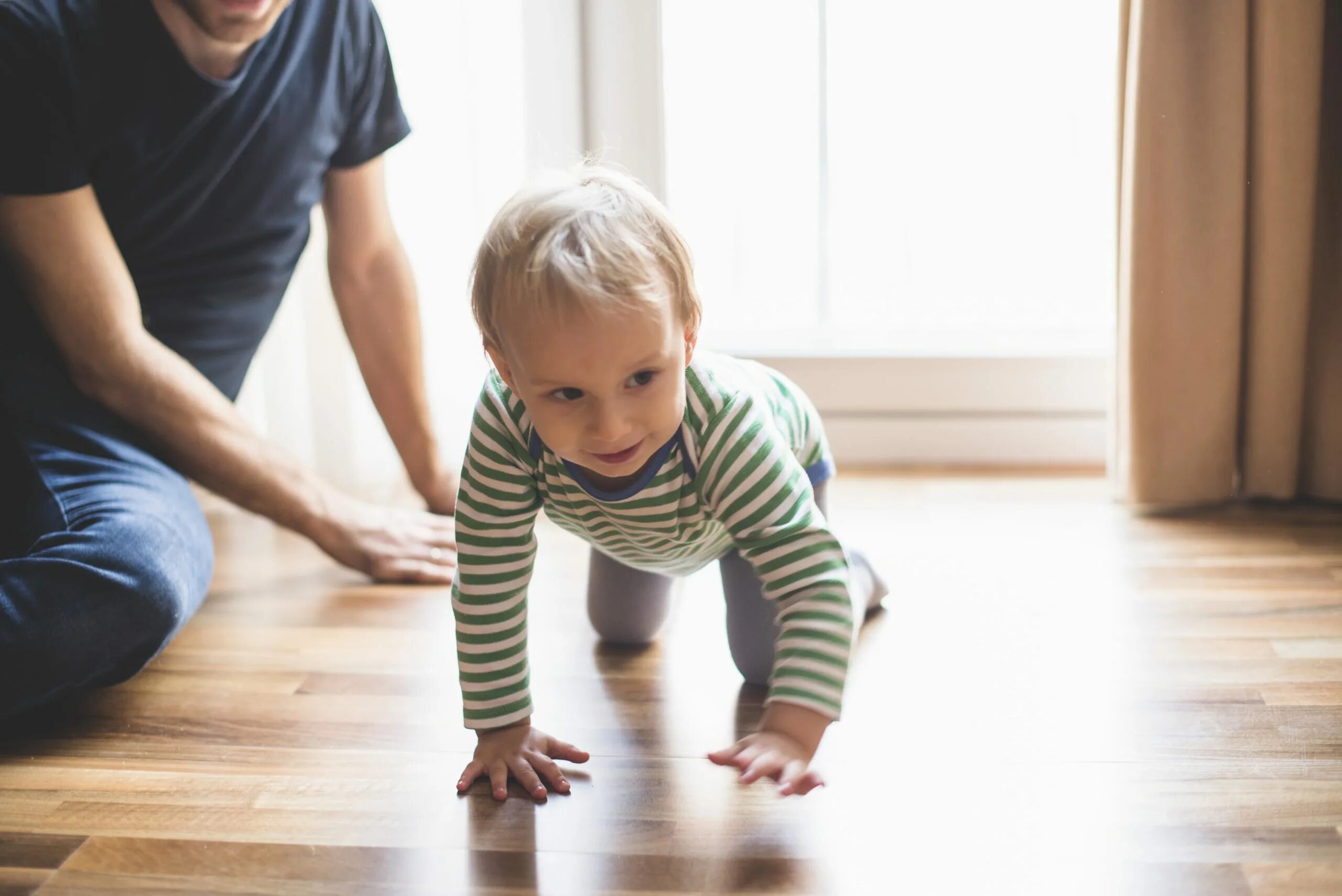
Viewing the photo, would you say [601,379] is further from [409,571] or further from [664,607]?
[409,571]

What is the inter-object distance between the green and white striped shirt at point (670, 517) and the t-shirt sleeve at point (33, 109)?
0.57 meters

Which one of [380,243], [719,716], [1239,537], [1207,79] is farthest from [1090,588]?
[380,243]

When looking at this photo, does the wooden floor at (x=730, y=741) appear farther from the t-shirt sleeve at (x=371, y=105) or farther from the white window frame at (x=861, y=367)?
the t-shirt sleeve at (x=371, y=105)

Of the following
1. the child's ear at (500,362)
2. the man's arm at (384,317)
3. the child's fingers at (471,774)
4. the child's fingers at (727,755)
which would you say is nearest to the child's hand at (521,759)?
the child's fingers at (471,774)

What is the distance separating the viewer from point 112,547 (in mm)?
1097

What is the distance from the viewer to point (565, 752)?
999 millimetres

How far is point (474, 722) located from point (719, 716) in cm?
23

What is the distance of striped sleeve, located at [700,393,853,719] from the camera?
89cm

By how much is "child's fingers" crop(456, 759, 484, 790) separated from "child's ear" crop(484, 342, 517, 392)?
0.30 meters

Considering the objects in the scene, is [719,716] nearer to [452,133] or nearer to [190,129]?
[190,129]

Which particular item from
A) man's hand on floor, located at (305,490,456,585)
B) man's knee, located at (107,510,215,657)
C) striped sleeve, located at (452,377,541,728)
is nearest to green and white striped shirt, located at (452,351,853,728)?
striped sleeve, located at (452,377,541,728)

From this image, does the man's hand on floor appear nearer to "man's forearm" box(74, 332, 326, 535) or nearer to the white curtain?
"man's forearm" box(74, 332, 326, 535)

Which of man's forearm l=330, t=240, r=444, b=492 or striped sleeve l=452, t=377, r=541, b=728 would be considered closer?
striped sleeve l=452, t=377, r=541, b=728

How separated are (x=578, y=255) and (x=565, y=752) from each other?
41 cm
